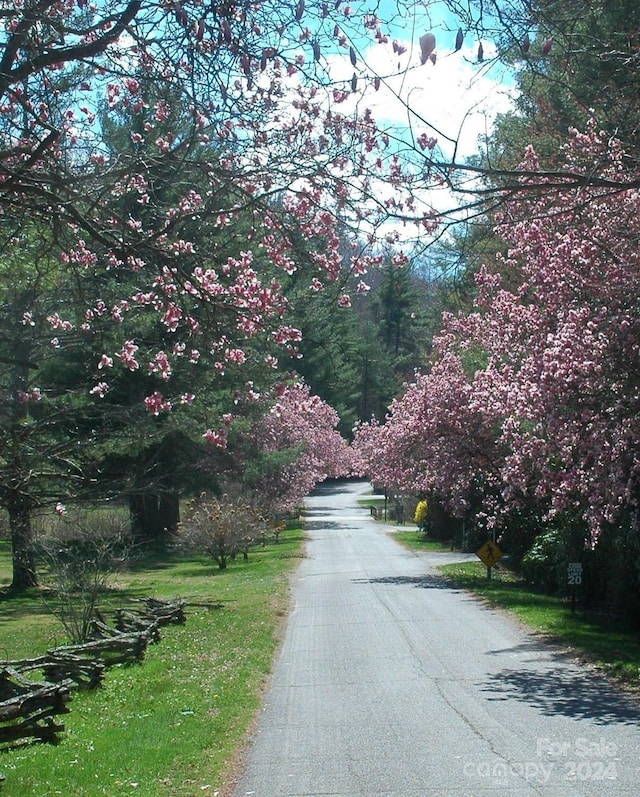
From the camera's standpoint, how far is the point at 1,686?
37.8ft

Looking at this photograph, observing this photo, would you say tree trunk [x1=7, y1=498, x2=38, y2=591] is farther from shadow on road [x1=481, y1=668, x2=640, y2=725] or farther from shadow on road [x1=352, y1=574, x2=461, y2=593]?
shadow on road [x1=352, y1=574, x2=461, y2=593]

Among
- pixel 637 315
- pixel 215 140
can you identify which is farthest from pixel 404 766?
pixel 637 315

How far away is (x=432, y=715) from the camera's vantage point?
34.0 feet

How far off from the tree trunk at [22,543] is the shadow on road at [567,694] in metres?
7.85

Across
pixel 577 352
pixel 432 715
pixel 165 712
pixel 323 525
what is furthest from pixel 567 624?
pixel 323 525

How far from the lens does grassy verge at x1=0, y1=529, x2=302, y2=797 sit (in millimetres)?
8219

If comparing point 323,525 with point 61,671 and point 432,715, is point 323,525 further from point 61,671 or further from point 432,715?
point 432,715

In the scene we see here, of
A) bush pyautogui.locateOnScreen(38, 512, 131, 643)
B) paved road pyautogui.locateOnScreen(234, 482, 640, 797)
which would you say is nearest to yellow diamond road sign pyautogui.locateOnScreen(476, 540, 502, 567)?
paved road pyautogui.locateOnScreen(234, 482, 640, 797)

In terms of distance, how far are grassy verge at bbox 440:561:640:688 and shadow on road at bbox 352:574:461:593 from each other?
403 millimetres

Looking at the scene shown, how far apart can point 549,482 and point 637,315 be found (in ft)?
10.5

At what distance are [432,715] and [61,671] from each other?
529 cm

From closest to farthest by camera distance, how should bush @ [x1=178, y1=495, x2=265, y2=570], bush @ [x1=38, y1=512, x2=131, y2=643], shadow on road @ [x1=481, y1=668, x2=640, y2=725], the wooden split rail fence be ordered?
1. the wooden split rail fence
2. shadow on road @ [x1=481, y1=668, x2=640, y2=725]
3. bush @ [x1=38, y1=512, x2=131, y2=643]
4. bush @ [x1=178, y1=495, x2=265, y2=570]

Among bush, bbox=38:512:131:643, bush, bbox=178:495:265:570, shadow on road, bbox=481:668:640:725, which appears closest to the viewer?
shadow on road, bbox=481:668:640:725

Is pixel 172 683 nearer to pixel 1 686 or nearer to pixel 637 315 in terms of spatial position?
pixel 1 686
